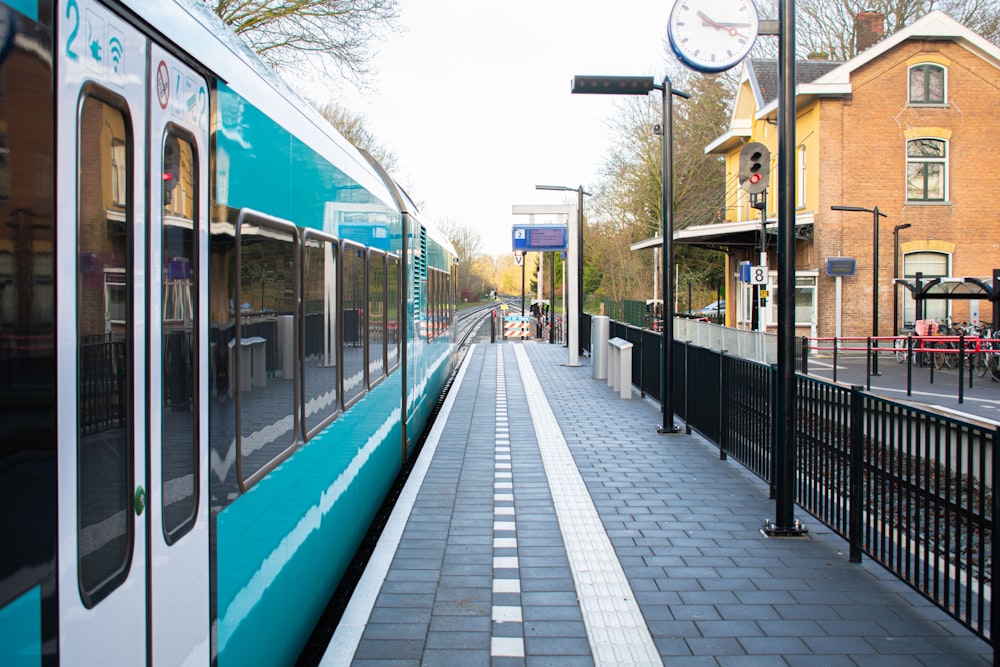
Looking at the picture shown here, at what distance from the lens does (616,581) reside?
5590 mm

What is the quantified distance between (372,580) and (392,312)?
3.03 m

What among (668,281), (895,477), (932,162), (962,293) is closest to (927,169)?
(932,162)

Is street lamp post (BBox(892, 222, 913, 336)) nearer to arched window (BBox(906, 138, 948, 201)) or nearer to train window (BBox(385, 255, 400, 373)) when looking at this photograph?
arched window (BBox(906, 138, 948, 201))

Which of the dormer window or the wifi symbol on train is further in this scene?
the dormer window

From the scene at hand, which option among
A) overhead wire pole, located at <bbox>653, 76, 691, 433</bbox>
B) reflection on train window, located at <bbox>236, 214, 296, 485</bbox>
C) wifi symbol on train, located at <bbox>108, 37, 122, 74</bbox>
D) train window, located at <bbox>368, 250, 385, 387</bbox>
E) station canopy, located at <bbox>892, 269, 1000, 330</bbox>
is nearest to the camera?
wifi symbol on train, located at <bbox>108, 37, 122, 74</bbox>

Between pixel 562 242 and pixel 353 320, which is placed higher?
pixel 562 242

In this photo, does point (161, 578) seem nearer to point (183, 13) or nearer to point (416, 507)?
point (183, 13)

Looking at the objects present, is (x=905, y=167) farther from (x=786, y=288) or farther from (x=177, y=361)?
(x=177, y=361)

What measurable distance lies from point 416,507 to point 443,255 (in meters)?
8.92

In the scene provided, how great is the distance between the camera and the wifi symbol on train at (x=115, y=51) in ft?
6.84

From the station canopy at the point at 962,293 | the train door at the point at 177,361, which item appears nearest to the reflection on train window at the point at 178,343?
the train door at the point at 177,361

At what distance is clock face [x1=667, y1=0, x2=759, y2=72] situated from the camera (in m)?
7.61

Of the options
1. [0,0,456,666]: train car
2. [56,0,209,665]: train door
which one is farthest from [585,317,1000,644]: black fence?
[56,0,209,665]: train door

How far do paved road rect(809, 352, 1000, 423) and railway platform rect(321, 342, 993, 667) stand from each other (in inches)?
208
